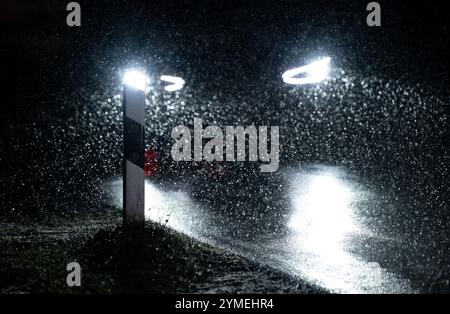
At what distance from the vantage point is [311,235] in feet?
17.9

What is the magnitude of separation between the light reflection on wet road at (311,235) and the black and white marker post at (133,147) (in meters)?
0.70

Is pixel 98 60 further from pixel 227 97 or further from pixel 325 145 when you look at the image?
pixel 325 145

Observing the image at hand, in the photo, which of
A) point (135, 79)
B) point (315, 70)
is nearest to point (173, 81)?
point (315, 70)

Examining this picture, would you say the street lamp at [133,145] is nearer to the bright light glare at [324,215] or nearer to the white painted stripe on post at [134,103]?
the white painted stripe on post at [134,103]

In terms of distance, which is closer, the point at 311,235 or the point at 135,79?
the point at 135,79

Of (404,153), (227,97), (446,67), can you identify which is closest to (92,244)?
(404,153)

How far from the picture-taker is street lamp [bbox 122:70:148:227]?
455 centimetres

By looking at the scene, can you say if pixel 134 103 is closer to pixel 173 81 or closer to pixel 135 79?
pixel 135 79

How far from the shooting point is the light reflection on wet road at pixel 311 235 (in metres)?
3.88

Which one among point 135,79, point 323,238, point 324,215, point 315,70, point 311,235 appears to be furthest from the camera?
point 315,70

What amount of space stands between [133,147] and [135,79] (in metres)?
0.69

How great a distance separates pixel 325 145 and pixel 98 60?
963 cm

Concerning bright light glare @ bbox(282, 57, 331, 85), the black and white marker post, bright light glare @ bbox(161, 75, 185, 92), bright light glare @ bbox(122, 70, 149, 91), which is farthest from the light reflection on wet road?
bright light glare @ bbox(161, 75, 185, 92)

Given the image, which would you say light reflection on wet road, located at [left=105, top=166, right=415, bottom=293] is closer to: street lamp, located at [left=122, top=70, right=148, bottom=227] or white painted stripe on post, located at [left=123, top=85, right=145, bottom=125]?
street lamp, located at [left=122, top=70, right=148, bottom=227]
